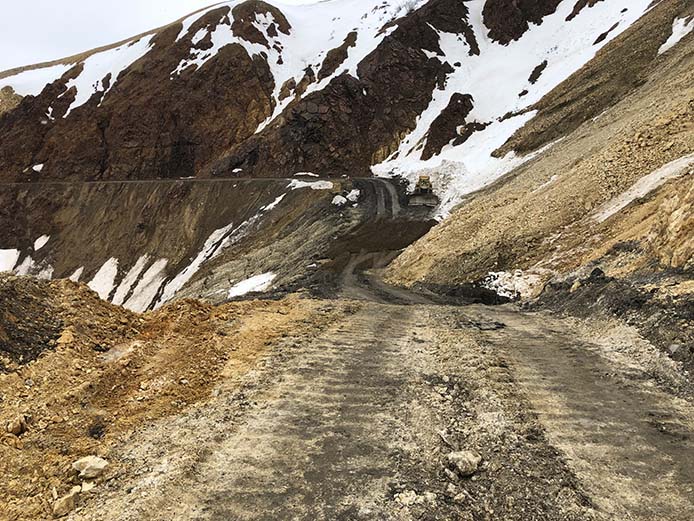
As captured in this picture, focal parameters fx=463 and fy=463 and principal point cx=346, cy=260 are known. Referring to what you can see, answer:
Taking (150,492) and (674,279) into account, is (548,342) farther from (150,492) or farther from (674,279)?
(150,492)

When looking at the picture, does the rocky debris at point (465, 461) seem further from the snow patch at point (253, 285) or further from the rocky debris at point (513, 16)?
the rocky debris at point (513, 16)

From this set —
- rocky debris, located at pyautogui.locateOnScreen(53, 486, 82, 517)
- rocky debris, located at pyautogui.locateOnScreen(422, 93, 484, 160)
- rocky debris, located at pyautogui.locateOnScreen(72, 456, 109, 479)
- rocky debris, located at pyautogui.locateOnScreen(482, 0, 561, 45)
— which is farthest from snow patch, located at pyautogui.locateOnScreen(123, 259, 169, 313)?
rocky debris, located at pyautogui.locateOnScreen(482, 0, 561, 45)

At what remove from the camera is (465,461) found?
4941 millimetres

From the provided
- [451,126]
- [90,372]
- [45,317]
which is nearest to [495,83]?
[451,126]

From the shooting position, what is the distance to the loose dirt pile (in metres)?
4.91

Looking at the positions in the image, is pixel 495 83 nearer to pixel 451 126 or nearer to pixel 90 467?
pixel 451 126

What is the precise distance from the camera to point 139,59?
68.1 m

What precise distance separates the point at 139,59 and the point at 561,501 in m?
78.4

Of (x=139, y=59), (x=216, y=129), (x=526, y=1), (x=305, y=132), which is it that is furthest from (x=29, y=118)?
(x=526, y=1)

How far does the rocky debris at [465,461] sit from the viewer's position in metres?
4.85

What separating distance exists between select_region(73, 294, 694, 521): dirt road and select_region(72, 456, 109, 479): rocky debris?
20 cm

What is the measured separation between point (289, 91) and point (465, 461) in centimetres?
6513

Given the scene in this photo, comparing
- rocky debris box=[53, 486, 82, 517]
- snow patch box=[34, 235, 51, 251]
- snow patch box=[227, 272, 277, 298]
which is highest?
snow patch box=[34, 235, 51, 251]

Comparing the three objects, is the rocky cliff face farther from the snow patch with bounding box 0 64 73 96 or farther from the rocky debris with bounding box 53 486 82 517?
the rocky debris with bounding box 53 486 82 517
